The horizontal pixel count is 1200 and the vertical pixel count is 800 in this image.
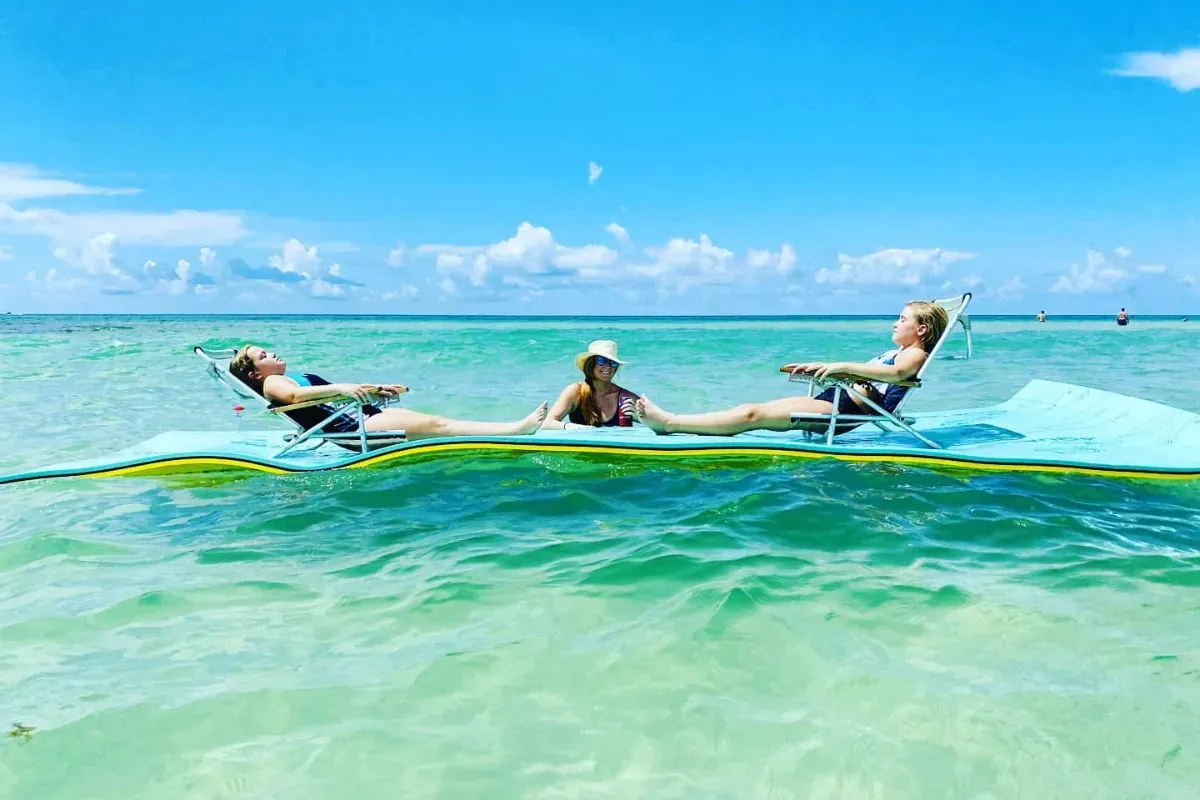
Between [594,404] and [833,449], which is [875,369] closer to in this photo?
[833,449]

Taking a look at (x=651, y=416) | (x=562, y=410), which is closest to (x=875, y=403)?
(x=651, y=416)

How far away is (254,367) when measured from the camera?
734 cm

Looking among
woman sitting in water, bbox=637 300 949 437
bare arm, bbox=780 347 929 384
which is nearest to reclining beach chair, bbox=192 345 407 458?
woman sitting in water, bbox=637 300 949 437

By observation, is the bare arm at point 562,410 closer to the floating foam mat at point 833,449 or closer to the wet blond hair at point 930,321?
the floating foam mat at point 833,449

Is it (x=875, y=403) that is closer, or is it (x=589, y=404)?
(x=875, y=403)

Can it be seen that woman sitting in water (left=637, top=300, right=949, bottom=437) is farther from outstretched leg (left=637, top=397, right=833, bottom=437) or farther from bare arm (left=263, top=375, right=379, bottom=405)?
bare arm (left=263, top=375, right=379, bottom=405)

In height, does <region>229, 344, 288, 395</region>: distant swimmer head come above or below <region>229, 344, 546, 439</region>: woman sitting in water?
above

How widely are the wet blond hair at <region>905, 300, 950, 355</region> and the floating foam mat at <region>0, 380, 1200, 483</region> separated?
83cm

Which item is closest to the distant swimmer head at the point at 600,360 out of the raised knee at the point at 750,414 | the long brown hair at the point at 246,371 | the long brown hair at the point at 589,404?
the long brown hair at the point at 589,404

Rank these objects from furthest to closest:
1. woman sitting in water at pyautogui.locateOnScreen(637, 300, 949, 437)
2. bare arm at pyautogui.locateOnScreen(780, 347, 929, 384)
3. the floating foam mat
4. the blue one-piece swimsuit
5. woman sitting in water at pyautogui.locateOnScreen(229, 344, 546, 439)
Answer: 1. the blue one-piece swimsuit
2. woman sitting in water at pyautogui.locateOnScreen(637, 300, 949, 437)
3. woman sitting in water at pyautogui.locateOnScreen(229, 344, 546, 439)
4. bare arm at pyautogui.locateOnScreen(780, 347, 929, 384)
5. the floating foam mat

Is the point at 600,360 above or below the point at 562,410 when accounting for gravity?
above

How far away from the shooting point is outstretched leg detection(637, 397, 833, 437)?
7.35 meters

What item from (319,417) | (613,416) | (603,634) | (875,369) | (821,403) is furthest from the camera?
(613,416)

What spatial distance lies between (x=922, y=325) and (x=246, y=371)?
5400 mm
